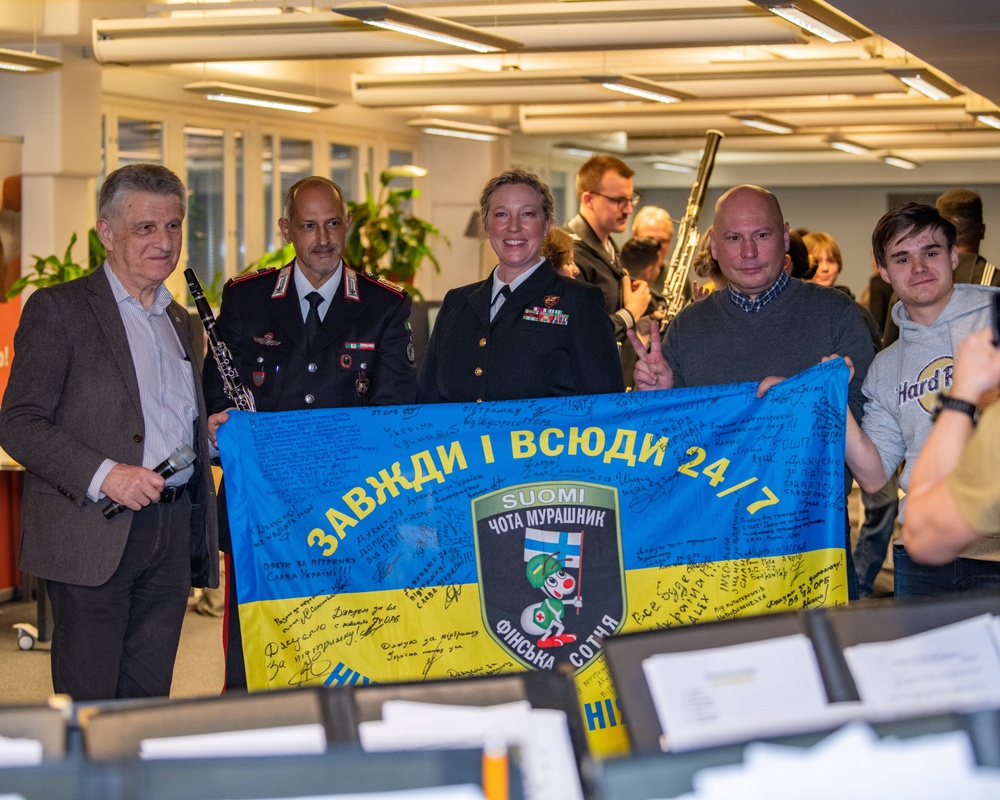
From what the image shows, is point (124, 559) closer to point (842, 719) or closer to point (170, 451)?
point (170, 451)

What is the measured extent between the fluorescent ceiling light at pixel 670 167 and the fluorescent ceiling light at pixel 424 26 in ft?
42.5

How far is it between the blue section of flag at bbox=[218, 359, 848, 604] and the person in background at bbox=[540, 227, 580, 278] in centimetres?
196

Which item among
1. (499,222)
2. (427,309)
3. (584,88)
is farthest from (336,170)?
(499,222)

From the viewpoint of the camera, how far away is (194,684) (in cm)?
484

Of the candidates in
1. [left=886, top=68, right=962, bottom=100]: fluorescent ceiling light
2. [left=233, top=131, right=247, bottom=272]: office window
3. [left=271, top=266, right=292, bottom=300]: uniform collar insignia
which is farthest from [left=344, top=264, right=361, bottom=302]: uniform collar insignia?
[left=233, top=131, right=247, bottom=272]: office window

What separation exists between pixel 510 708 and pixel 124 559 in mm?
1433

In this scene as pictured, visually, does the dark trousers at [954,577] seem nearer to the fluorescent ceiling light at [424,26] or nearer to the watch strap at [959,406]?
the watch strap at [959,406]

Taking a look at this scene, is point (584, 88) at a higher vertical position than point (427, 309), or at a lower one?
higher

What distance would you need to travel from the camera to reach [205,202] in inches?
446

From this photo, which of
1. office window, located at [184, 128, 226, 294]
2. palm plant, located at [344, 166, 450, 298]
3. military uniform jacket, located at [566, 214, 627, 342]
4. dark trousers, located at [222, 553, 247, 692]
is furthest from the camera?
palm plant, located at [344, 166, 450, 298]

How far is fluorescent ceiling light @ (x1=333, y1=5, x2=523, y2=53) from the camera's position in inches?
231

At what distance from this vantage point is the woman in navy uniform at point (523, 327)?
11.1ft

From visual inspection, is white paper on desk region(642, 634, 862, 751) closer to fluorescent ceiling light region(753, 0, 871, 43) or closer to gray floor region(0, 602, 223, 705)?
gray floor region(0, 602, 223, 705)

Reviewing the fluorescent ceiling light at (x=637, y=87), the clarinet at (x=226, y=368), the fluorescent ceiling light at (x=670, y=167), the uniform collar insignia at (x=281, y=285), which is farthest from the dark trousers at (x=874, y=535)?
the fluorescent ceiling light at (x=670, y=167)
